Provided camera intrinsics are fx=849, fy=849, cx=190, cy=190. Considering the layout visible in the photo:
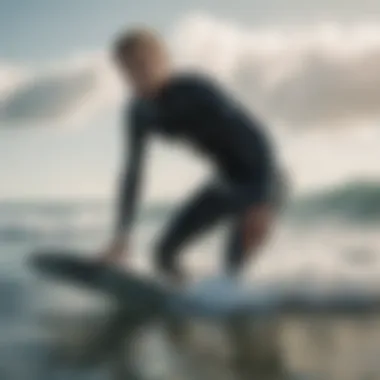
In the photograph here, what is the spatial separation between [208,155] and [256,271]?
0.20 m

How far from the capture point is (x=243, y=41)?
1398 mm

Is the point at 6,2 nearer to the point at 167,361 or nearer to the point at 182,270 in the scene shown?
the point at 182,270

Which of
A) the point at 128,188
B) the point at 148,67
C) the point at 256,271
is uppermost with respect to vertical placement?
the point at 148,67

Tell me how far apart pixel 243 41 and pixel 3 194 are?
47 cm

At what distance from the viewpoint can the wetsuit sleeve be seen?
1.37m

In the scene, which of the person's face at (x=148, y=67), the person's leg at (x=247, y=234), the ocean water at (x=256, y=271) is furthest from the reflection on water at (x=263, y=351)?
the person's face at (x=148, y=67)

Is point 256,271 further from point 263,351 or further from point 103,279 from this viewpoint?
point 103,279

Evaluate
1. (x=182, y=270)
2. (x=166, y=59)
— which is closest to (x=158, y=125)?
(x=166, y=59)

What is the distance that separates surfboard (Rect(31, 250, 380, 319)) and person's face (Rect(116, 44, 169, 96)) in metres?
0.29

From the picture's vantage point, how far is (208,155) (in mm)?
1355

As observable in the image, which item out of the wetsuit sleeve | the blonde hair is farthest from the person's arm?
the blonde hair

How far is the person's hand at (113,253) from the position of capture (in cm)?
136

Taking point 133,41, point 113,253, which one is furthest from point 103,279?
point 133,41

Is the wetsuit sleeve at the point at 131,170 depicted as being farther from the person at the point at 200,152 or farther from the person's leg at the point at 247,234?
the person's leg at the point at 247,234
